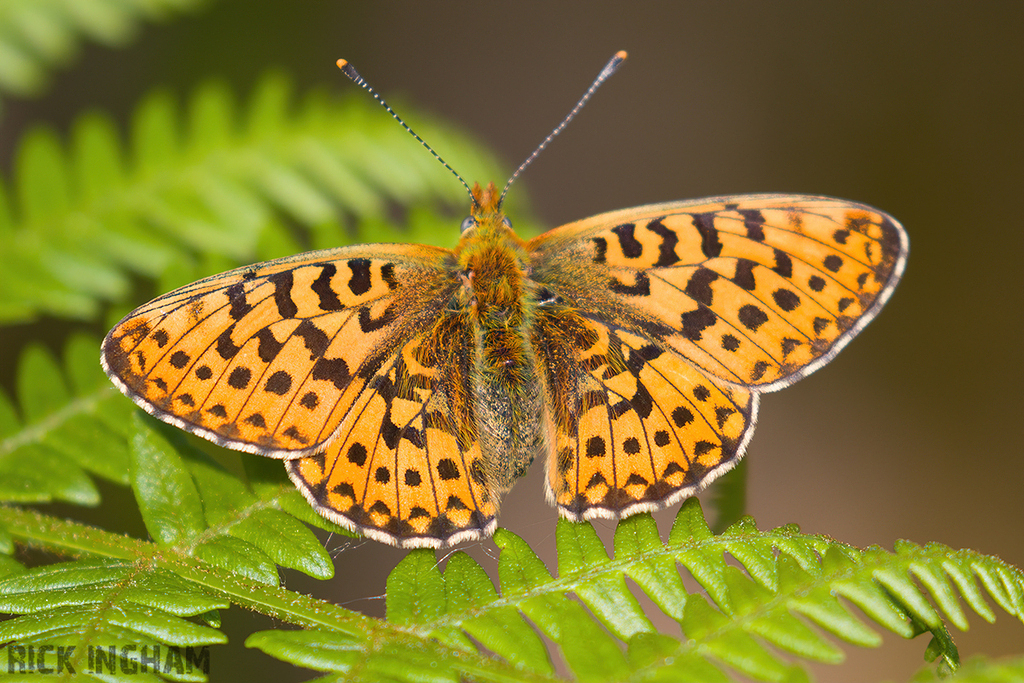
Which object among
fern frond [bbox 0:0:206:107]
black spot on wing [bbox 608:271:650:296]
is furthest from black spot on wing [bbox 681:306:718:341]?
fern frond [bbox 0:0:206:107]

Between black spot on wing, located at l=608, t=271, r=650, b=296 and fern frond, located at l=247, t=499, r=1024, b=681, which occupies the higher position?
black spot on wing, located at l=608, t=271, r=650, b=296

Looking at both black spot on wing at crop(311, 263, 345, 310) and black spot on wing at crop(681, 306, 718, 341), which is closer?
black spot on wing at crop(311, 263, 345, 310)

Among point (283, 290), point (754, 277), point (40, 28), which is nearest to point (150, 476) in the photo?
point (283, 290)

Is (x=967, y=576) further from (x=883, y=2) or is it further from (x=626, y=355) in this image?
(x=883, y=2)

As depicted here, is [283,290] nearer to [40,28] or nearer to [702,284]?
[702,284]

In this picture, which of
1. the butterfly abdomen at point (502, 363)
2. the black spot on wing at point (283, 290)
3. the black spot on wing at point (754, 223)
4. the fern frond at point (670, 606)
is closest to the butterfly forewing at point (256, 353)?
the black spot on wing at point (283, 290)

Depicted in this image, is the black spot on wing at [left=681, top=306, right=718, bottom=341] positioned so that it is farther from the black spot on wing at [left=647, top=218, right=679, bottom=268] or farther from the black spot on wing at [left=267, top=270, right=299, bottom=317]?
the black spot on wing at [left=267, top=270, right=299, bottom=317]
